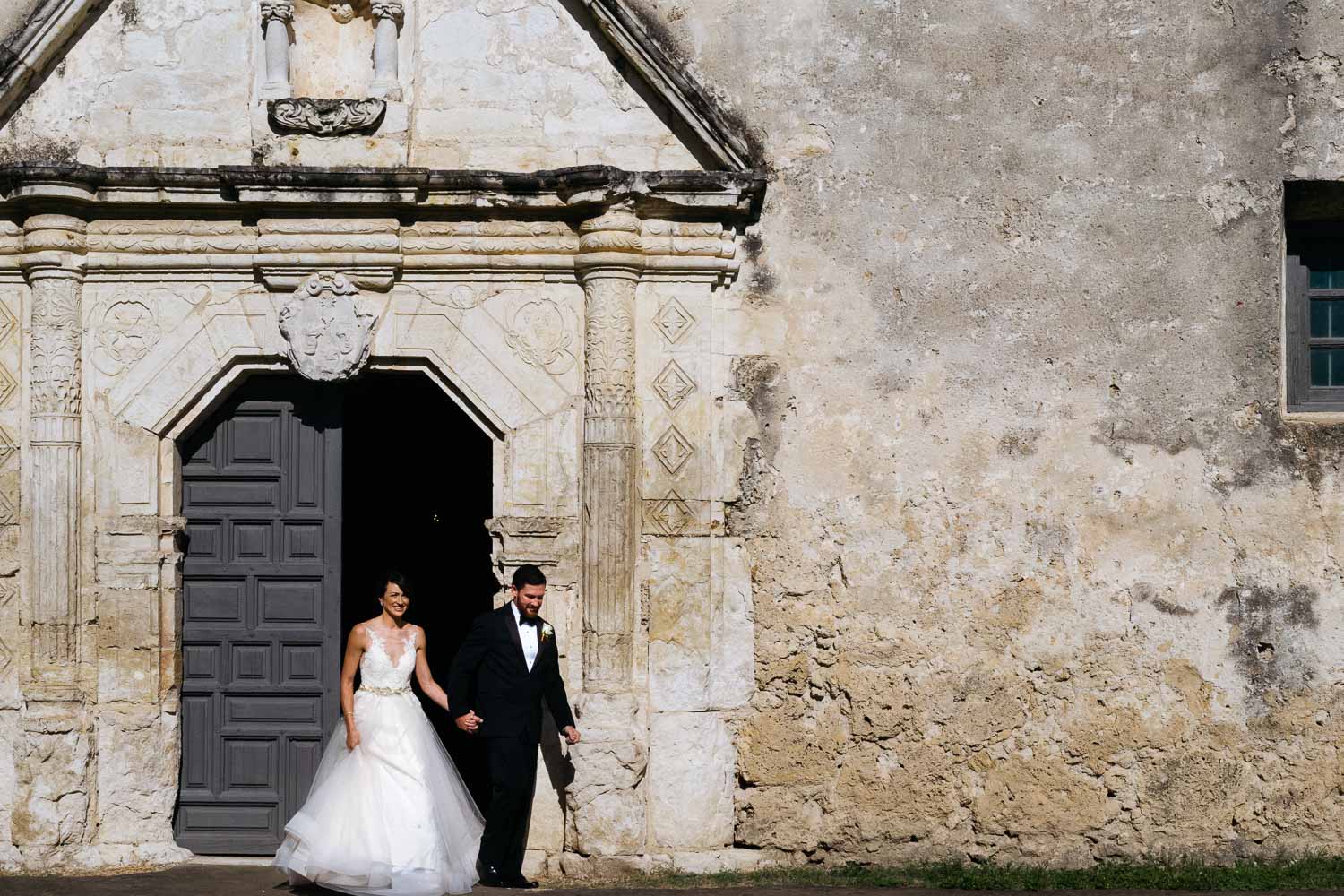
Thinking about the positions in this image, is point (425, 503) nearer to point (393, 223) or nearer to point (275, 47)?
point (393, 223)

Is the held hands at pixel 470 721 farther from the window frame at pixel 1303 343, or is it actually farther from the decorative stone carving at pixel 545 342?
the window frame at pixel 1303 343

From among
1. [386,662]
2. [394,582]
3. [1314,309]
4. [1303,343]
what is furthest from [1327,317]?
[386,662]

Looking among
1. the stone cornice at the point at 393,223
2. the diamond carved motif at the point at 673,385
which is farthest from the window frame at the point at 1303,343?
the diamond carved motif at the point at 673,385

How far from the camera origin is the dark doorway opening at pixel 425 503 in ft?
35.1

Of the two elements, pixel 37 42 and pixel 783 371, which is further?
pixel 783 371

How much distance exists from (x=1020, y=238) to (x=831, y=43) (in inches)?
47.2

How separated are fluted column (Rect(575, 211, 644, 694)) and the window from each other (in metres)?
2.95

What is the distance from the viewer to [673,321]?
281 inches

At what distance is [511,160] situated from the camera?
7.17 metres

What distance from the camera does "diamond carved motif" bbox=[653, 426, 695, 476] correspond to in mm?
7121

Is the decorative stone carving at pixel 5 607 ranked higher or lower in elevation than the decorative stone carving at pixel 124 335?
lower

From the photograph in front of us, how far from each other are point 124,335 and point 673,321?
2.41m

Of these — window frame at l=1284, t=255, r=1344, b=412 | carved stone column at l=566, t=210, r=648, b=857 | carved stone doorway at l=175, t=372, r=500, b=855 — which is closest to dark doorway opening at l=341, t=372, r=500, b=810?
carved stone doorway at l=175, t=372, r=500, b=855

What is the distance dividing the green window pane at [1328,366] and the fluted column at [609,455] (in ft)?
10.2
